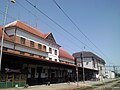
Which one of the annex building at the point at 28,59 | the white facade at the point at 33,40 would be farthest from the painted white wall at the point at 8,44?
the white facade at the point at 33,40

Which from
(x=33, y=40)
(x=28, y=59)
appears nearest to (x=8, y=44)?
(x=33, y=40)

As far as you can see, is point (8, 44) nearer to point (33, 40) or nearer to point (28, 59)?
point (33, 40)

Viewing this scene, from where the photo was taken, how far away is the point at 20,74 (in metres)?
26.7

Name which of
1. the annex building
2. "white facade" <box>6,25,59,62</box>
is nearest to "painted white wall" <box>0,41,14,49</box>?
the annex building

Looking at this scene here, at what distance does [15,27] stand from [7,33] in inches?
92.2

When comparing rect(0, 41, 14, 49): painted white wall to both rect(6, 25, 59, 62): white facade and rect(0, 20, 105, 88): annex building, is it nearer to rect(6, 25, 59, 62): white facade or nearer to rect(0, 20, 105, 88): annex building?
rect(0, 20, 105, 88): annex building

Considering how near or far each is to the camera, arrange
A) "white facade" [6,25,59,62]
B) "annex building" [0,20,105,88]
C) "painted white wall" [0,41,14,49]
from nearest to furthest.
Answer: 1. "annex building" [0,20,105,88]
2. "painted white wall" [0,41,14,49]
3. "white facade" [6,25,59,62]

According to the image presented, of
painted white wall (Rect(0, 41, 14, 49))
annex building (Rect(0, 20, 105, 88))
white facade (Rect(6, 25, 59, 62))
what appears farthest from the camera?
white facade (Rect(6, 25, 59, 62))

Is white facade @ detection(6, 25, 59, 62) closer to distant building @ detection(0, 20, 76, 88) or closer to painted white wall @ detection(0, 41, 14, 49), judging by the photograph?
distant building @ detection(0, 20, 76, 88)

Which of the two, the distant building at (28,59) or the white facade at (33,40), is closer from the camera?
the distant building at (28,59)

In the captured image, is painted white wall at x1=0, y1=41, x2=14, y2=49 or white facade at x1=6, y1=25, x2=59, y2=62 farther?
white facade at x1=6, y1=25, x2=59, y2=62

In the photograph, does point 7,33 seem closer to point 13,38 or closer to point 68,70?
point 13,38

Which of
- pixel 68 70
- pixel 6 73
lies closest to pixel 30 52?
pixel 68 70

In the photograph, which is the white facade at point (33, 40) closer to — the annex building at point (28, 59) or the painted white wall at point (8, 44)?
the annex building at point (28, 59)
